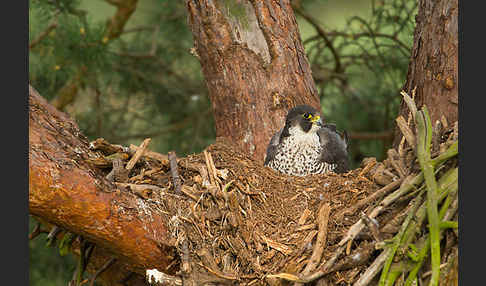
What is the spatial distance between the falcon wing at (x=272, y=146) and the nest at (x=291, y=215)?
1.84ft

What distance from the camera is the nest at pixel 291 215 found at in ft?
7.32

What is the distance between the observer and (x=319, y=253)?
2385 mm

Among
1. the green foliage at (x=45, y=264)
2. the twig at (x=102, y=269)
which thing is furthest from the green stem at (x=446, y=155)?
the green foliage at (x=45, y=264)

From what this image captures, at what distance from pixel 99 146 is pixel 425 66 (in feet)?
5.43

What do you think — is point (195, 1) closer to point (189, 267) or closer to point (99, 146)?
point (99, 146)

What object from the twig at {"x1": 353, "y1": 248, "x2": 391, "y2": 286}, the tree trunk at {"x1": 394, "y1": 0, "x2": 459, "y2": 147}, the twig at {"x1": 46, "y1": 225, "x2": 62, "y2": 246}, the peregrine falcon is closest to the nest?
the twig at {"x1": 353, "y1": 248, "x2": 391, "y2": 286}

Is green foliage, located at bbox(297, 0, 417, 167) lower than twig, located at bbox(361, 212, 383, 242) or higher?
higher

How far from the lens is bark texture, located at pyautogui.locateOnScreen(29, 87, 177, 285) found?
222 cm

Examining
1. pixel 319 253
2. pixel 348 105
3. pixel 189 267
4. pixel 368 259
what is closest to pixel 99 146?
pixel 189 267

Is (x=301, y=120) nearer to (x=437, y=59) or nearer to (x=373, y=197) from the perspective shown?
(x=437, y=59)

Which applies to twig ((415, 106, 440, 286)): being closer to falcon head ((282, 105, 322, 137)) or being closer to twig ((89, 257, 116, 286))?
falcon head ((282, 105, 322, 137))

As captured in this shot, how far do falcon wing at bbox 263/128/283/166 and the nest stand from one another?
1.84 ft

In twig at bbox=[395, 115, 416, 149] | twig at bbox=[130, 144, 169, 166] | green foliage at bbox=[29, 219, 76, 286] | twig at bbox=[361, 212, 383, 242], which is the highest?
twig at bbox=[395, 115, 416, 149]

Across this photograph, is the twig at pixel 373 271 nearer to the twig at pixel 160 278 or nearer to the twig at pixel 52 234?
the twig at pixel 160 278
